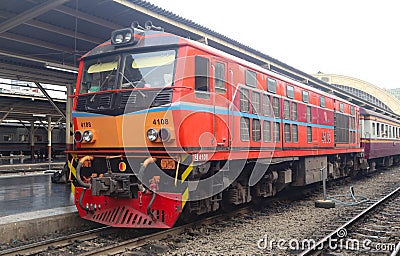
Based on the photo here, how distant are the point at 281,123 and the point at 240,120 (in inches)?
94.2

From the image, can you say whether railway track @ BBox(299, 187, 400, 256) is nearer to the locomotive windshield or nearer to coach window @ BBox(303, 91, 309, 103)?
coach window @ BBox(303, 91, 309, 103)

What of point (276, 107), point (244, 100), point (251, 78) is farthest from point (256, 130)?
point (276, 107)

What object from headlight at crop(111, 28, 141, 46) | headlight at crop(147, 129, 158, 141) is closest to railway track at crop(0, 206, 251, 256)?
headlight at crop(147, 129, 158, 141)

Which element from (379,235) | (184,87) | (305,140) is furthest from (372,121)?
(184,87)

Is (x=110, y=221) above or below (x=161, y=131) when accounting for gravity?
below

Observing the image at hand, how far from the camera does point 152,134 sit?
21.9 feet

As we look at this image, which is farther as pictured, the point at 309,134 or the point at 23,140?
the point at 23,140

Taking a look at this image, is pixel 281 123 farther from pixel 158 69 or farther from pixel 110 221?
pixel 110 221

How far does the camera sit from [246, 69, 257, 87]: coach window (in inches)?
346

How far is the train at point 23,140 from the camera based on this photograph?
36.3m

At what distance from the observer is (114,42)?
24.7ft

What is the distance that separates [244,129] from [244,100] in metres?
0.66

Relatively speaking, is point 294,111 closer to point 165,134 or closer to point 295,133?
point 295,133

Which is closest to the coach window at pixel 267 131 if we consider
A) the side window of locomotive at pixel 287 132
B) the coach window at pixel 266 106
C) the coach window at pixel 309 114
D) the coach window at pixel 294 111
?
the coach window at pixel 266 106
